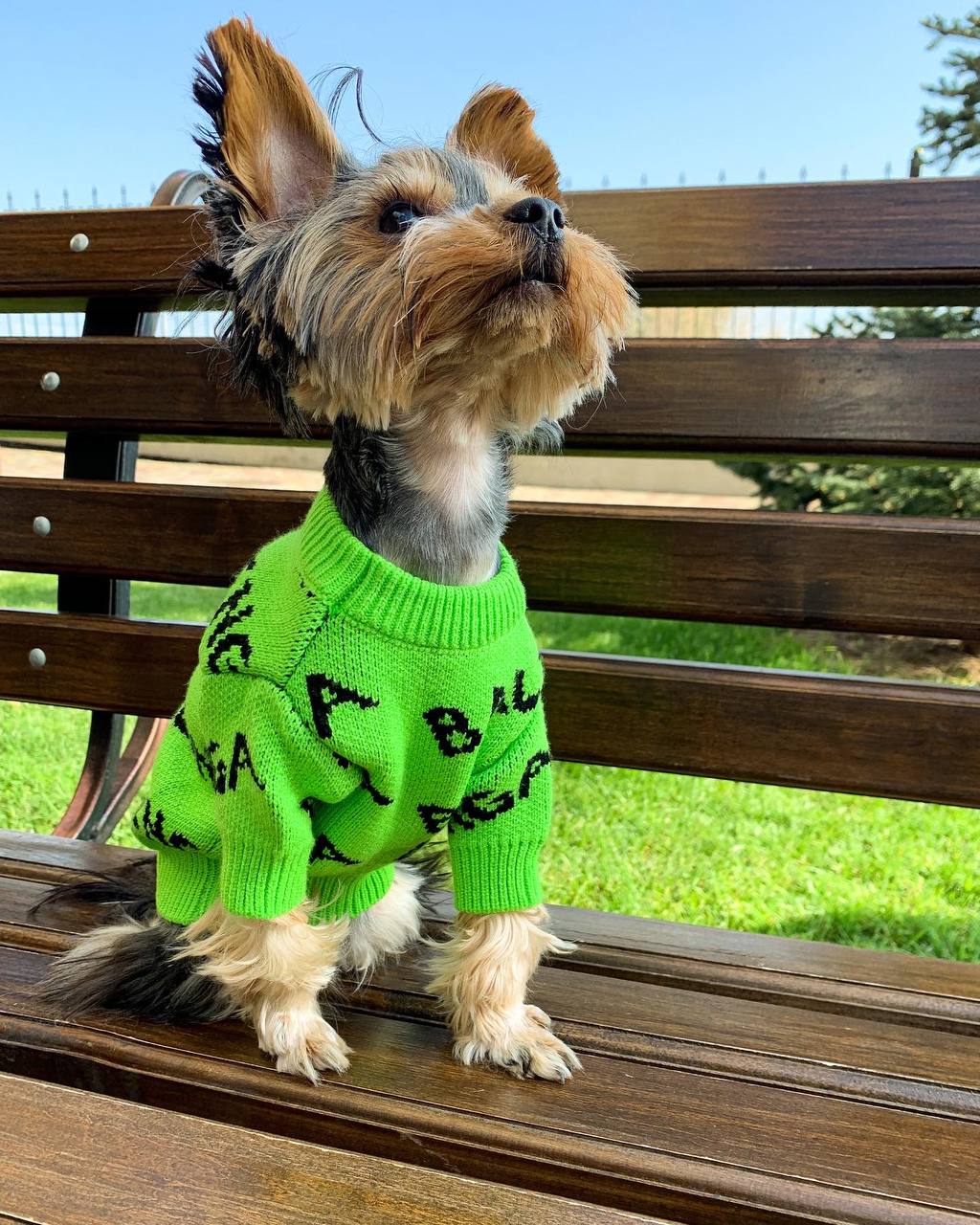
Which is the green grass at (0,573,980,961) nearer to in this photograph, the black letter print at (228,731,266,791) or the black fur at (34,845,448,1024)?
the black fur at (34,845,448,1024)

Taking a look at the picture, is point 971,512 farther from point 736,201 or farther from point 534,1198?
point 534,1198

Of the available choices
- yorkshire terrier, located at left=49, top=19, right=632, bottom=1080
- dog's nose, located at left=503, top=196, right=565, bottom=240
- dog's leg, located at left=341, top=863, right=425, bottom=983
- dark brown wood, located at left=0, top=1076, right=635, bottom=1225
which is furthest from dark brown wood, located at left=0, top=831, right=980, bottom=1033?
dog's nose, located at left=503, top=196, right=565, bottom=240

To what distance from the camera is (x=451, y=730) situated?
55.0 inches

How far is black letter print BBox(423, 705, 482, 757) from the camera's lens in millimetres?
1389

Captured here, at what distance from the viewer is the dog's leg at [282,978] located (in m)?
1.42

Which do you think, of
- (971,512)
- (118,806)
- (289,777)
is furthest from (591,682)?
(971,512)

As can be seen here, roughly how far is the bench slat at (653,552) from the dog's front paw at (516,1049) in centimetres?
86

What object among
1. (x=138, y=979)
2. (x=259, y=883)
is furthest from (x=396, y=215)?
(x=138, y=979)

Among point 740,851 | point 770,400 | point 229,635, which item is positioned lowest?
point 740,851

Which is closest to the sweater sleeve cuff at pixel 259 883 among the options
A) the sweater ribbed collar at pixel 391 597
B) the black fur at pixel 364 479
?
the sweater ribbed collar at pixel 391 597

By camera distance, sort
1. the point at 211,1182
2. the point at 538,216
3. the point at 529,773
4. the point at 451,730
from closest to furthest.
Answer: the point at 211,1182 → the point at 538,216 → the point at 451,730 → the point at 529,773

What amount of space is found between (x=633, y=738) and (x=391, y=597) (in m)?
0.83

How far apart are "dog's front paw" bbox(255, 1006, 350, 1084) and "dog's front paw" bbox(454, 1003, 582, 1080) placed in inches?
6.8

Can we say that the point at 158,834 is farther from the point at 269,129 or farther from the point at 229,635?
the point at 269,129
